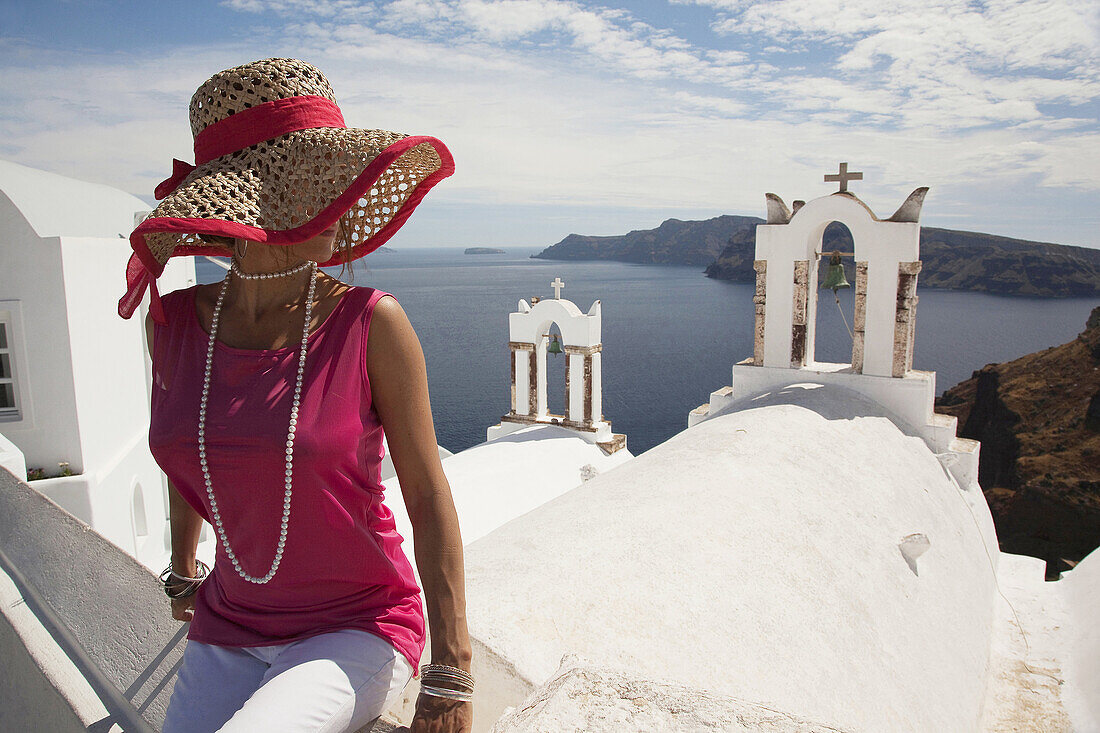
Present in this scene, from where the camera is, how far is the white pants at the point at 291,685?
4.26 feet

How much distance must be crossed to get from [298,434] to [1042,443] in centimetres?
3847

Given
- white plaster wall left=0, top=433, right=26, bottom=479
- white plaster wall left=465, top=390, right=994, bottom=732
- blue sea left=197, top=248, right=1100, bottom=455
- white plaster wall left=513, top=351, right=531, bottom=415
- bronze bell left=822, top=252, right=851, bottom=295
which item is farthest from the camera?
blue sea left=197, top=248, right=1100, bottom=455

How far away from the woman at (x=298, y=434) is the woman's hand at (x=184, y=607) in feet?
1.21

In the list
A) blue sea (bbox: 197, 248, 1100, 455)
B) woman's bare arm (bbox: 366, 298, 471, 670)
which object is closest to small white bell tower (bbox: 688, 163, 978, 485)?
woman's bare arm (bbox: 366, 298, 471, 670)

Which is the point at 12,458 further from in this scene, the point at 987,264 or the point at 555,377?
the point at 987,264

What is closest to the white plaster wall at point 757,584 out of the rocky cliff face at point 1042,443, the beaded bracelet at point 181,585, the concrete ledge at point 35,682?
the beaded bracelet at point 181,585

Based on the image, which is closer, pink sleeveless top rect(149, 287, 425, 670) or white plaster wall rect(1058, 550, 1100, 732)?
pink sleeveless top rect(149, 287, 425, 670)

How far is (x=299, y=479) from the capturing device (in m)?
1.42

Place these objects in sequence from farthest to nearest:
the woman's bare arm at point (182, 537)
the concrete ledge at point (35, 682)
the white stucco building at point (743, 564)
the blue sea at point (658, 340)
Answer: the blue sea at point (658, 340) < the white stucco building at point (743, 564) < the concrete ledge at point (35, 682) < the woman's bare arm at point (182, 537)

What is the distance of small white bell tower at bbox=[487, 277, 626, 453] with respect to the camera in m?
10.9

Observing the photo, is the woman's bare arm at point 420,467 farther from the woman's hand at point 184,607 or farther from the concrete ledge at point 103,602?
the concrete ledge at point 103,602

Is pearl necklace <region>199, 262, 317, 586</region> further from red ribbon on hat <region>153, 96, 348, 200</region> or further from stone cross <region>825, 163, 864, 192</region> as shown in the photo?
stone cross <region>825, 163, 864, 192</region>

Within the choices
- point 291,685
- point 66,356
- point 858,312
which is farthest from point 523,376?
point 291,685

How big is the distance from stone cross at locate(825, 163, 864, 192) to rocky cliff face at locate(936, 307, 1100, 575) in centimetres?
2049
